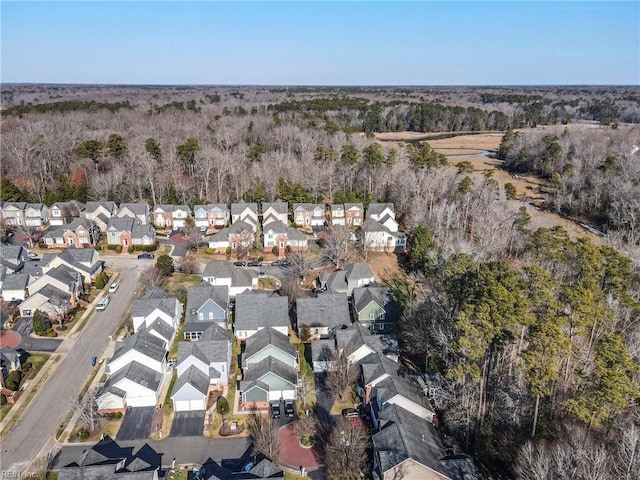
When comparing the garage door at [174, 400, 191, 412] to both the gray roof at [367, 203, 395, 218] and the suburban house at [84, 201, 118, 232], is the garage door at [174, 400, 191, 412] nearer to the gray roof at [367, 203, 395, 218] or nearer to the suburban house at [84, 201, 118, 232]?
the gray roof at [367, 203, 395, 218]

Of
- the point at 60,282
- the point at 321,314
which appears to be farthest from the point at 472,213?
the point at 60,282

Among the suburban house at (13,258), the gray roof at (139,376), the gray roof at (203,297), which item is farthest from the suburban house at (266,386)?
the suburban house at (13,258)

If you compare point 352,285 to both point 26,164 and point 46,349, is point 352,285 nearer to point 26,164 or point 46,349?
point 46,349

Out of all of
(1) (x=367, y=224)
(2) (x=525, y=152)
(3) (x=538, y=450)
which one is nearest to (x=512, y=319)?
(3) (x=538, y=450)

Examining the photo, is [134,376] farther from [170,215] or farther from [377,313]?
[170,215]

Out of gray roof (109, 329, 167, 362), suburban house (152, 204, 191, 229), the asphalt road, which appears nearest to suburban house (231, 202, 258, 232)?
suburban house (152, 204, 191, 229)

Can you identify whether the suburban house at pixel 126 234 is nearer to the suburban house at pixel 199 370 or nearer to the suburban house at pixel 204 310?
the suburban house at pixel 204 310
